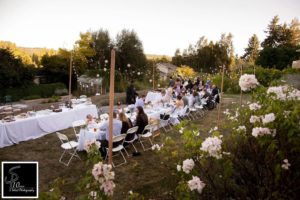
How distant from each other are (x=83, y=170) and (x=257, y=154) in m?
4.41

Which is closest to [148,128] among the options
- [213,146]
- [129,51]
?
[213,146]

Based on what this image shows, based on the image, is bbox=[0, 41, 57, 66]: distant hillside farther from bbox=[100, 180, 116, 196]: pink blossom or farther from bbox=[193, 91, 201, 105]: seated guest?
bbox=[100, 180, 116, 196]: pink blossom

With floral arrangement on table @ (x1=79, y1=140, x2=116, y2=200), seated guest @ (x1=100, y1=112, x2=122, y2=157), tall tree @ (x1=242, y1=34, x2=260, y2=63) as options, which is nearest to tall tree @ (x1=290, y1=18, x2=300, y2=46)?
tall tree @ (x1=242, y1=34, x2=260, y2=63)

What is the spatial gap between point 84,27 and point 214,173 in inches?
1278

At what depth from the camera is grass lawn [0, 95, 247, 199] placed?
500 cm

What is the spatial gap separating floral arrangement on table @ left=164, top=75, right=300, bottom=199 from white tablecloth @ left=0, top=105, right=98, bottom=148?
6231 millimetres

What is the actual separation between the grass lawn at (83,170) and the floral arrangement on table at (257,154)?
1.36 meters

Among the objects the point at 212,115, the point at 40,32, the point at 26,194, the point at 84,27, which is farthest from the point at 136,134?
the point at 40,32

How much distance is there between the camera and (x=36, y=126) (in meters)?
8.45

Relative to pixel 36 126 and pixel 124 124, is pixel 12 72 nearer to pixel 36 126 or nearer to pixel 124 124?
pixel 36 126

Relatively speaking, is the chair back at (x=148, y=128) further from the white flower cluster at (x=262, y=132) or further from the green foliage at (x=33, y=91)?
the green foliage at (x=33, y=91)

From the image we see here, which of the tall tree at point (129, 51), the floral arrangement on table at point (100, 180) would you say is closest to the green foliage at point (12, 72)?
the tall tree at point (129, 51)

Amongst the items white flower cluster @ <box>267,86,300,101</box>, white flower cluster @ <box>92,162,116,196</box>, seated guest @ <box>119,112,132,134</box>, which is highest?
white flower cluster @ <box>267,86,300,101</box>

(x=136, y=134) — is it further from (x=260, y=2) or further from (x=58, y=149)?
(x=260, y=2)
